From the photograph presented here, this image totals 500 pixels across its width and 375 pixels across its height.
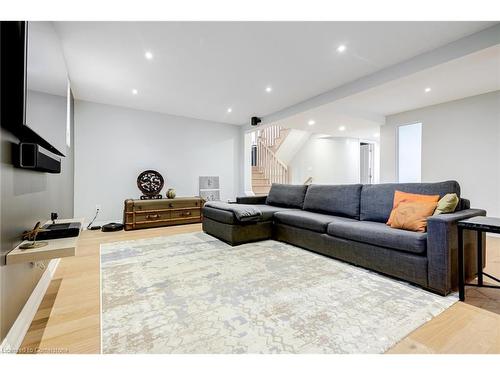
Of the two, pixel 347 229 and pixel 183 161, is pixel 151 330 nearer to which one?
pixel 347 229

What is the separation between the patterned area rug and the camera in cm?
127

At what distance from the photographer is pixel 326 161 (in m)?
8.44

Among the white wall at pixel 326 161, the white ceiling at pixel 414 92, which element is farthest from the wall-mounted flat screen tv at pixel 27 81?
the white wall at pixel 326 161

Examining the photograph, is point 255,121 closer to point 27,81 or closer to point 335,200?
point 335,200

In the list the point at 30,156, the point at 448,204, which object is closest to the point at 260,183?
the point at 448,204

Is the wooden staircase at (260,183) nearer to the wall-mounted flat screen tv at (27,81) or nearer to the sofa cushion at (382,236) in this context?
the sofa cushion at (382,236)

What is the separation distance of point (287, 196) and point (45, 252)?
3222mm

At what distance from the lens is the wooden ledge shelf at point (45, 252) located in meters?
1.20

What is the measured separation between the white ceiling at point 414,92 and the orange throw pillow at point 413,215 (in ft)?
5.66

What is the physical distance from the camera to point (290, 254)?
9.11 feet

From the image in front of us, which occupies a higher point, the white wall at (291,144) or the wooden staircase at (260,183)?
the white wall at (291,144)

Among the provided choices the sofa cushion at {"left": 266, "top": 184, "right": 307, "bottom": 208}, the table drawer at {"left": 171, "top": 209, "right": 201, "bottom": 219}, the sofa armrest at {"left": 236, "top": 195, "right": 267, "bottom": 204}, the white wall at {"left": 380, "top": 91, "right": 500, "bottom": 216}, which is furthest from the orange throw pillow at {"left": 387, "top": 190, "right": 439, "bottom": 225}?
the table drawer at {"left": 171, "top": 209, "right": 201, "bottom": 219}

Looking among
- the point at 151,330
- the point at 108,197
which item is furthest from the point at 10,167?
the point at 108,197

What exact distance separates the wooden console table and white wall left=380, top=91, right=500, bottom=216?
15.9ft
